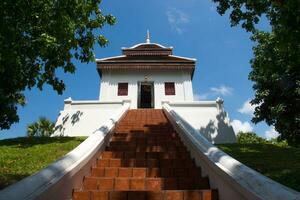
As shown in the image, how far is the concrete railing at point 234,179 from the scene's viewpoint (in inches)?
104

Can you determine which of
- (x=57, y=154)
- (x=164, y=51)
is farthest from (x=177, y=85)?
(x=57, y=154)

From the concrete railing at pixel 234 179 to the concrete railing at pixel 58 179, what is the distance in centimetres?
206

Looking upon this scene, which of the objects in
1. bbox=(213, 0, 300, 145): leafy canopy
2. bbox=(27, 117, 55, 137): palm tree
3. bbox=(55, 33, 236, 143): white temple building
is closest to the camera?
bbox=(213, 0, 300, 145): leafy canopy

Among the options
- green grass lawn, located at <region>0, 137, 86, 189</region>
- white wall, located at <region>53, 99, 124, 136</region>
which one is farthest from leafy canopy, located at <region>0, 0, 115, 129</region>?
white wall, located at <region>53, 99, 124, 136</region>

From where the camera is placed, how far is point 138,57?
77.8 ft

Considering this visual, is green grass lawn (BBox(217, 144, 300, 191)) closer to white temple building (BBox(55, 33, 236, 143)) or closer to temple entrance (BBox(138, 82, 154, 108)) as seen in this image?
white temple building (BBox(55, 33, 236, 143))

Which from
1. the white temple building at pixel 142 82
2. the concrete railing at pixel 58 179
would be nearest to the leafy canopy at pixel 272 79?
the white temple building at pixel 142 82

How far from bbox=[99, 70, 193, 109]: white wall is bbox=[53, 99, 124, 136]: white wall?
189 inches

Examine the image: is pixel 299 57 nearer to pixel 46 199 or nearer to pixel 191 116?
pixel 46 199

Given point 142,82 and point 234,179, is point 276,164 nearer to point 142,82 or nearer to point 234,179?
point 234,179

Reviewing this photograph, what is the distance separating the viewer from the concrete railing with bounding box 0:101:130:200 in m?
2.65

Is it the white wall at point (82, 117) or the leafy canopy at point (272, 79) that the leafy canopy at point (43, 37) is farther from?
the white wall at point (82, 117)

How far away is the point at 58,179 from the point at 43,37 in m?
3.99

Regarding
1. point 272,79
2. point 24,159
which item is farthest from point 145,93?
point 24,159
